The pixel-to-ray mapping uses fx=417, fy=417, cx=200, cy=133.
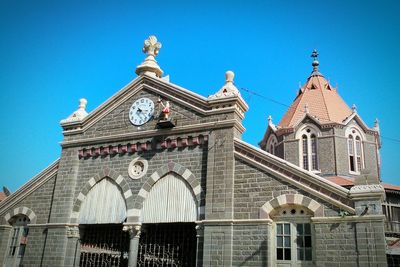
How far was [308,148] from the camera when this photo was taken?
28.8 m

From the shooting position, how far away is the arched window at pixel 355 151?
28047 millimetres

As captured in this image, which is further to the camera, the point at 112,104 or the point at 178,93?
the point at 112,104

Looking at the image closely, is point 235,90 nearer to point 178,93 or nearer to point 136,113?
point 178,93

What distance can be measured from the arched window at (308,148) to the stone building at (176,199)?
379 inches

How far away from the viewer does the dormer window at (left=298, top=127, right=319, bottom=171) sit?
28109 millimetres

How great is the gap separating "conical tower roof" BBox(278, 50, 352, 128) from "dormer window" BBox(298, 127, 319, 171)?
3.12 feet

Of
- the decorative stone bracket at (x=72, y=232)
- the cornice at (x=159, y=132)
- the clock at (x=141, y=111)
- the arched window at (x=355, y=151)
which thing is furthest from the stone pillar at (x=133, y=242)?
the arched window at (x=355, y=151)

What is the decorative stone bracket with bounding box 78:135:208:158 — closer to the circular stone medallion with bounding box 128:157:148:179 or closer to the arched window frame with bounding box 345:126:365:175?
the circular stone medallion with bounding box 128:157:148:179

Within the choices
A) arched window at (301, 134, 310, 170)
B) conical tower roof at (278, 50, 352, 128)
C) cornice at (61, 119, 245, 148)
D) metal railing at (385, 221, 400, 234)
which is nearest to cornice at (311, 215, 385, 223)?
cornice at (61, 119, 245, 148)

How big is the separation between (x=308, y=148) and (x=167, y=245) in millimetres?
15088

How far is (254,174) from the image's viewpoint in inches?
625

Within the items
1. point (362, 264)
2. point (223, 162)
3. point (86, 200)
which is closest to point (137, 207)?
point (86, 200)

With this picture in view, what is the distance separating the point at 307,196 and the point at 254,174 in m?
2.20

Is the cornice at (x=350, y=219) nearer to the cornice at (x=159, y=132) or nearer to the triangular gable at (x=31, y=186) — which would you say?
the cornice at (x=159, y=132)
